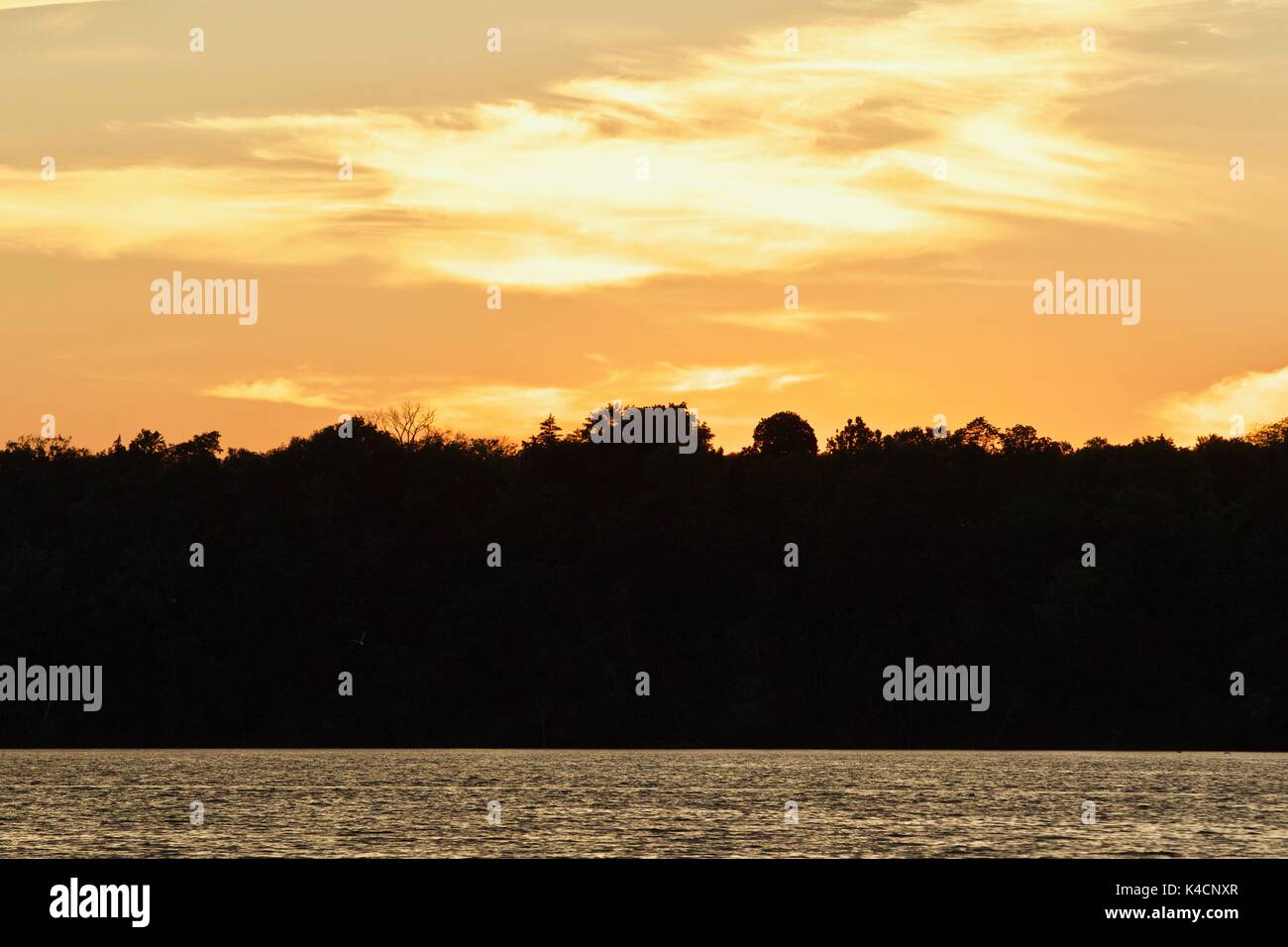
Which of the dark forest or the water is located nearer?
the water

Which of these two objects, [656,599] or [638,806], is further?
[656,599]

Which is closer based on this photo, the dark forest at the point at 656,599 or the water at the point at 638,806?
the water at the point at 638,806

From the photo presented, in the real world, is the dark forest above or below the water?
above

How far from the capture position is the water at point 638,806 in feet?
218

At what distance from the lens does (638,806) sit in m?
85.9

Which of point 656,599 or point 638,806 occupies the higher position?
point 656,599

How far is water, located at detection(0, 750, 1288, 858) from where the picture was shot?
66.5 meters

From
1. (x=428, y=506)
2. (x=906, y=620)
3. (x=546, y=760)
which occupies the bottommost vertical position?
(x=546, y=760)

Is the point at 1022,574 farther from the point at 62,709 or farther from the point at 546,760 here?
the point at 62,709

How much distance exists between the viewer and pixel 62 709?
159250 millimetres

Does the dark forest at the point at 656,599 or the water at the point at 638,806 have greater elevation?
the dark forest at the point at 656,599
